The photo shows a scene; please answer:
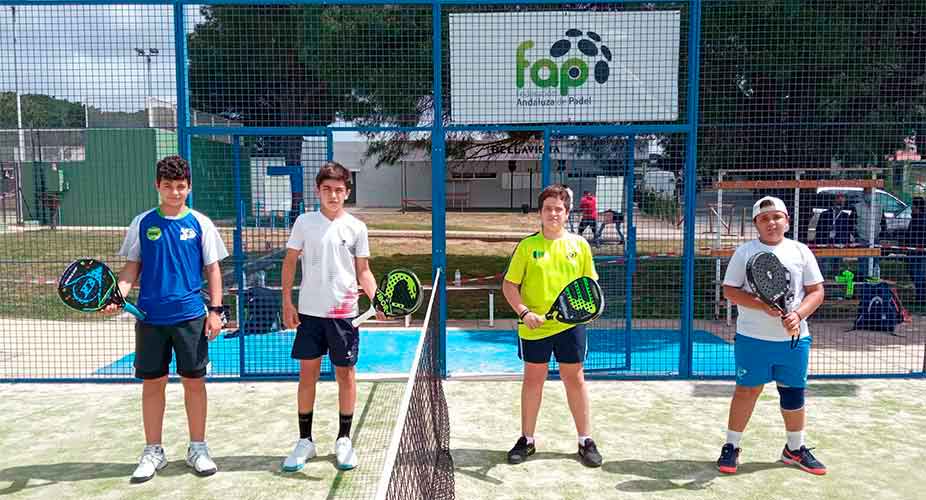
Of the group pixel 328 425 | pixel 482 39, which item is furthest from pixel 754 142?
pixel 328 425

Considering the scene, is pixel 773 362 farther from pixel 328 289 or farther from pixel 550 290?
pixel 328 289

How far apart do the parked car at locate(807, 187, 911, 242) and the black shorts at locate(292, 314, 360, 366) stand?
333 inches

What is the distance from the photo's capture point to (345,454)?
4.78 meters

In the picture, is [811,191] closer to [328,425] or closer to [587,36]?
[587,36]

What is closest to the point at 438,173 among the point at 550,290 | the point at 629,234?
the point at 629,234

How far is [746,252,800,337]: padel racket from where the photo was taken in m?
4.35

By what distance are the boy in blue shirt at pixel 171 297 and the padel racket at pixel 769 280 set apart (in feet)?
11.3

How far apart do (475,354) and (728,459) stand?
4.14 meters

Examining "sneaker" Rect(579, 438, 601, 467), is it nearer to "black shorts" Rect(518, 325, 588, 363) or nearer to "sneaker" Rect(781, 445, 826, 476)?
"black shorts" Rect(518, 325, 588, 363)

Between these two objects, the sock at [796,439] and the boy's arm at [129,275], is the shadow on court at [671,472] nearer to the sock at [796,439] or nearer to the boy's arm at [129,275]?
the sock at [796,439]

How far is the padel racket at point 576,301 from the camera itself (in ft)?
14.8

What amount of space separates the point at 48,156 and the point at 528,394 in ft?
47.2

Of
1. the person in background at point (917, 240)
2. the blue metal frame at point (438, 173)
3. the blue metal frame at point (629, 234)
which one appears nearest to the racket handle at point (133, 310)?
the blue metal frame at point (438, 173)

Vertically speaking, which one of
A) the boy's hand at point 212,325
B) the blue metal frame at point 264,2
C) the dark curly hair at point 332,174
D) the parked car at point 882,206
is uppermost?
the blue metal frame at point 264,2
